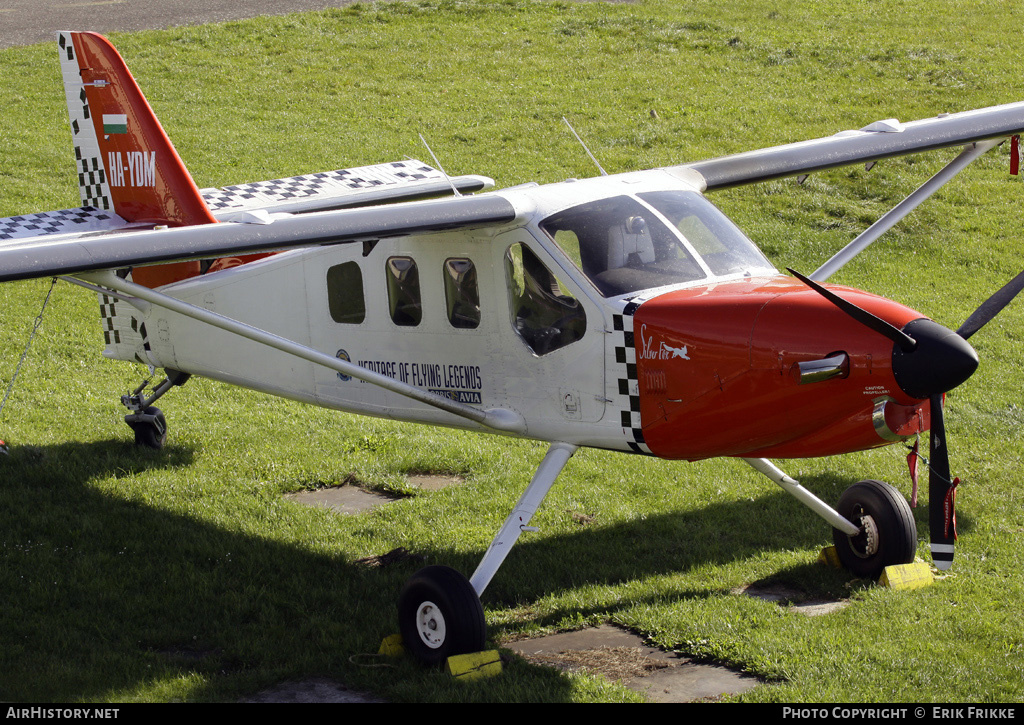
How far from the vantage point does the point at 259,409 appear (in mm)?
11297

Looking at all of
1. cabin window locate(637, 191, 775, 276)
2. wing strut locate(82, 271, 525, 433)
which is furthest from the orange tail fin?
cabin window locate(637, 191, 775, 276)

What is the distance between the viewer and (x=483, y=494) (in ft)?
29.7

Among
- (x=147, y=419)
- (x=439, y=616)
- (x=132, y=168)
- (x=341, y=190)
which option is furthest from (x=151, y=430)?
(x=439, y=616)

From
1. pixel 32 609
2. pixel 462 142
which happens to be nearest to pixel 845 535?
pixel 32 609

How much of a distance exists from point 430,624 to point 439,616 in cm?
15

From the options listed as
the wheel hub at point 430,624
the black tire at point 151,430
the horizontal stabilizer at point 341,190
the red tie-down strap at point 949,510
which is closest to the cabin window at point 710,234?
the red tie-down strap at point 949,510

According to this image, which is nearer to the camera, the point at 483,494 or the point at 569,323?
the point at 569,323

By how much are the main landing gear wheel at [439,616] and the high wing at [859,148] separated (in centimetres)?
359

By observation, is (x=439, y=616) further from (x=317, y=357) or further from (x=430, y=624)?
(x=317, y=357)

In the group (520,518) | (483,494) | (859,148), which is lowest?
(483,494)

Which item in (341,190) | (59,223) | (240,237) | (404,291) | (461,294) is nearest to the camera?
(240,237)

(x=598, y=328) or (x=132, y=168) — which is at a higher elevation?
(x=132, y=168)

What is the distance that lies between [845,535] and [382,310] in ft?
12.1
